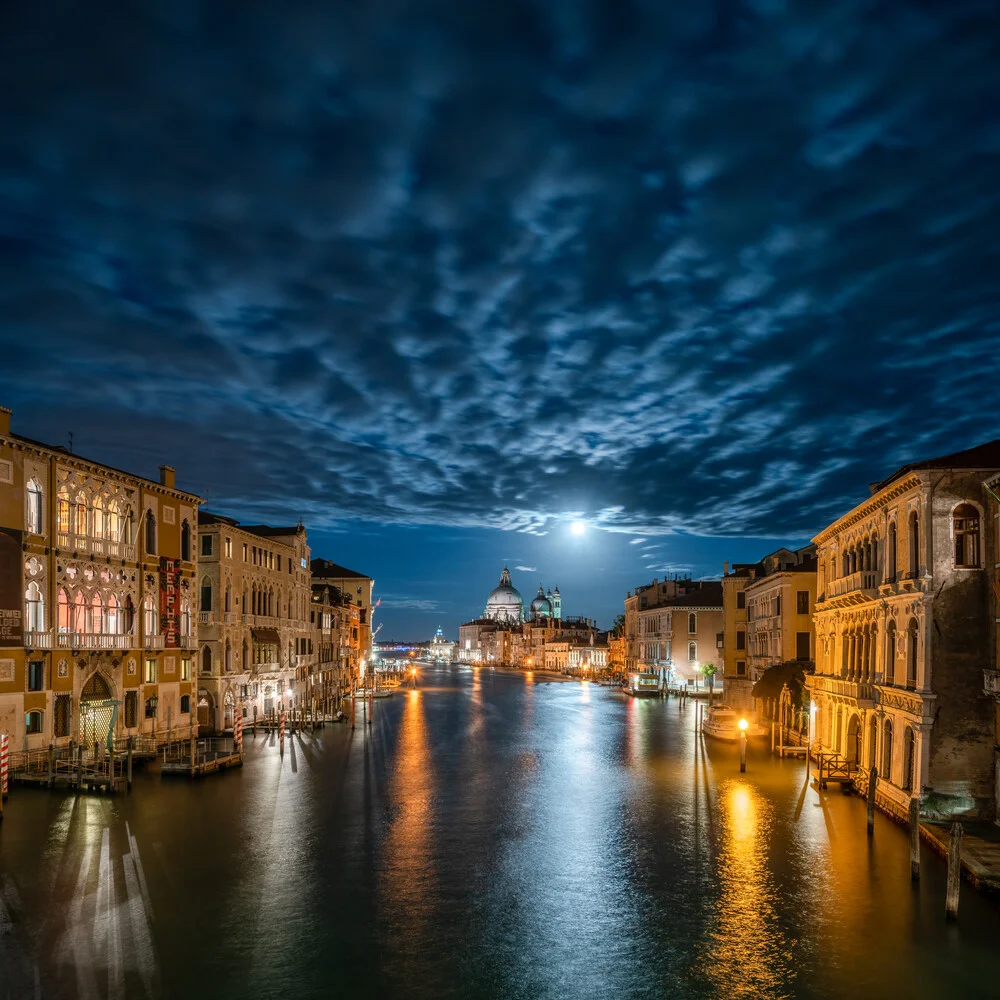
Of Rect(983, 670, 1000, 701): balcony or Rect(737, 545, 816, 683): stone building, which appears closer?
Rect(983, 670, 1000, 701): balcony

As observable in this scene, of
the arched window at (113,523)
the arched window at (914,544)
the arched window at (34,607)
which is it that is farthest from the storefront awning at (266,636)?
the arched window at (914,544)

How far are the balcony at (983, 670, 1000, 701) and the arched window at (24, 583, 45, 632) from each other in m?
32.7

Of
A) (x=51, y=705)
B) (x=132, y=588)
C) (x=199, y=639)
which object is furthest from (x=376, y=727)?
(x=51, y=705)

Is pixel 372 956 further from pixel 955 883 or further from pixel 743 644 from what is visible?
pixel 743 644

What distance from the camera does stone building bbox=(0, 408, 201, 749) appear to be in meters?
33.5

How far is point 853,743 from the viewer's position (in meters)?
37.0

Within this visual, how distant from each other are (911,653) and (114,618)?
3194 cm

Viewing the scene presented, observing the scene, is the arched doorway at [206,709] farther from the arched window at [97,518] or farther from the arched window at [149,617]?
the arched window at [97,518]

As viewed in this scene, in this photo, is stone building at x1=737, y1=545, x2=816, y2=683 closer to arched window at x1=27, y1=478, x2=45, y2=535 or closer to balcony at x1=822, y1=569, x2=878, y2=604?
balcony at x1=822, y1=569, x2=878, y2=604

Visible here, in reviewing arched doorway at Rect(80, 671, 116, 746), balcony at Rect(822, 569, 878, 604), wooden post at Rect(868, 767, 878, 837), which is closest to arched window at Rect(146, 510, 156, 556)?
arched doorway at Rect(80, 671, 116, 746)

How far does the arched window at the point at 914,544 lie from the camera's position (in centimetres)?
2700

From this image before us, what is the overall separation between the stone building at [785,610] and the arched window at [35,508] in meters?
37.6

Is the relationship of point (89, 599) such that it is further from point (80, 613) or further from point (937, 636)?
point (937, 636)

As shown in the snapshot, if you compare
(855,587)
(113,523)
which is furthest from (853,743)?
(113,523)
